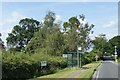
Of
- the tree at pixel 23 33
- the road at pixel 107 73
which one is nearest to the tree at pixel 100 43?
the tree at pixel 23 33

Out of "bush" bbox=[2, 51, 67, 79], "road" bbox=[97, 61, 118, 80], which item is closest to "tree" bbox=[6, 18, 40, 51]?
"road" bbox=[97, 61, 118, 80]

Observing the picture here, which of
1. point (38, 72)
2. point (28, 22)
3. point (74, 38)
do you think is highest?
point (28, 22)

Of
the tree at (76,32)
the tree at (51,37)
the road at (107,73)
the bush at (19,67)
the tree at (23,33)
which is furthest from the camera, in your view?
the tree at (23,33)

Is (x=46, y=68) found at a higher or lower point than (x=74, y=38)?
lower

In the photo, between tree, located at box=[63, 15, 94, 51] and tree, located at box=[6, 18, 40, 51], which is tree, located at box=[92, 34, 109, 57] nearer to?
tree, located at box=[6, 18, 40, 51]

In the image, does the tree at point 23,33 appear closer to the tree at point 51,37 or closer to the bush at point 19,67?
the tree at point 51,37

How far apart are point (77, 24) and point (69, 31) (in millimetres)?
4421

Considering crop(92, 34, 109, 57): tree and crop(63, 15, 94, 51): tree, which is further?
crop(92, 34, 109, 57): tree

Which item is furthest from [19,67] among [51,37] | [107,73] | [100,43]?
[100,43]

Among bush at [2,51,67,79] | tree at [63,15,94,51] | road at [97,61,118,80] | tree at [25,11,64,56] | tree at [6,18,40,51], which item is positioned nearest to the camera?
bush at [2,51,67,79]

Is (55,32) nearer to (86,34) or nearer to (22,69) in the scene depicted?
(86,34)

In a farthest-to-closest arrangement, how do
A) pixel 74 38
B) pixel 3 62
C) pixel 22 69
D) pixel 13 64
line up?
pixel 74 38
pixel 22 69
pixel 13 64
pixel 3 62

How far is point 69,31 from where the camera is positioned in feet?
248

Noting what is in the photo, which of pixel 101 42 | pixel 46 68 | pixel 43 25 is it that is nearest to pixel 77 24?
pixel 43 25
